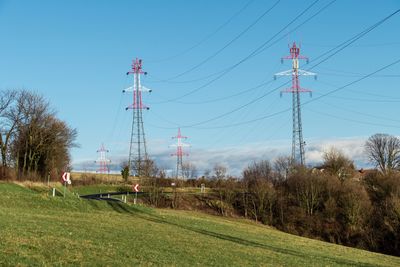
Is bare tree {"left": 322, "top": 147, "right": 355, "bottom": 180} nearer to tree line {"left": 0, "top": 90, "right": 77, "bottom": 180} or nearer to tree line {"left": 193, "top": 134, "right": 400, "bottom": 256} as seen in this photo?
tree line {"left": 193, "top": 134, "right": 400, "bottom": 256}

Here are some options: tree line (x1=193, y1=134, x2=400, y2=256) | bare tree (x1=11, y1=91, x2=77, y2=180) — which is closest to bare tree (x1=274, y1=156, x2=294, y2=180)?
tree line (x1=193, y1=134, x2=400, y2=256)

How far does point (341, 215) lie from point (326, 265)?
171 feet

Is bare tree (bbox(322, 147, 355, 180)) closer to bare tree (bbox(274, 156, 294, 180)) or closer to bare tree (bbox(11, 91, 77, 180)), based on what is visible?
bare tree (bbox(274, 156, 294, 180))

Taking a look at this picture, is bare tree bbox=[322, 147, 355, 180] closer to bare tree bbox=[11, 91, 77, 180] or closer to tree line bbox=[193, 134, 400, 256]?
tree line bbox=[193, 134, 400, 256]

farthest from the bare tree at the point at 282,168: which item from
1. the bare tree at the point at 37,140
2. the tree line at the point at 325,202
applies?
the bare tree at the point at 37,140

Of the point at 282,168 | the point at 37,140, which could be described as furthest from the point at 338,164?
the point at 37,140

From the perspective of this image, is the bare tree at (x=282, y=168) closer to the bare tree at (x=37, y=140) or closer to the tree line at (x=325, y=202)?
the tree line at (x=325, y=202)

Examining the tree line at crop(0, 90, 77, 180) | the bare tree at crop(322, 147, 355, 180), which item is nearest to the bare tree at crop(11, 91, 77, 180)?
the tree line at crop(0, 90, 77, 180)

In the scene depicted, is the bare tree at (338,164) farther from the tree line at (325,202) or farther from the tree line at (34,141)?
the tree line at (34,141)

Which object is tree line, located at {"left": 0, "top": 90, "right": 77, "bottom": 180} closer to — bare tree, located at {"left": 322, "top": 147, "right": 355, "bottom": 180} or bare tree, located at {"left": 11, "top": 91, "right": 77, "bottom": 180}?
bare tree, located at {"left": 11, "top": 91, "right": 77, "bottom": 180}

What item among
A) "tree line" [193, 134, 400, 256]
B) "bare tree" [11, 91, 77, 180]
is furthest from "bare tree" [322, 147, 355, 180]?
"bare tree" [11, 91, 77, 180]

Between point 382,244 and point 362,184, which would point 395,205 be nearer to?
point 382,244

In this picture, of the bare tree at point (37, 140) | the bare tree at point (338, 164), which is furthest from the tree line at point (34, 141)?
the bare tree at point (338, 164)

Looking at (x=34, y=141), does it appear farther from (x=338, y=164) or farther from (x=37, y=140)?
(x=338, y=164)
